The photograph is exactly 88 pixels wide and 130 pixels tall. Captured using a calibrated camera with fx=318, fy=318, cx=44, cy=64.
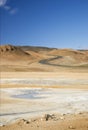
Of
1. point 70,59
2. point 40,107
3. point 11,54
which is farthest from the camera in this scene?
point 70,59

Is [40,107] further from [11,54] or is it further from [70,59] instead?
[70,59]

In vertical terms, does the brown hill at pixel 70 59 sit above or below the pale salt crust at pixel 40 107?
above

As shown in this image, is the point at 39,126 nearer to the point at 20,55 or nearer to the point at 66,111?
the point at 66,111

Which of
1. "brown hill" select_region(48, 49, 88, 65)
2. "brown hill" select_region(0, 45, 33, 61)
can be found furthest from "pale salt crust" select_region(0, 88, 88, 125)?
"brown hill" select_region(48, 49, 88, 65)

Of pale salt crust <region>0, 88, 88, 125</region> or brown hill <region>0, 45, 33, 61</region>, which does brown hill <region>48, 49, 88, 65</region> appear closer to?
brown hill <region>0, 45, 33, 61</region>

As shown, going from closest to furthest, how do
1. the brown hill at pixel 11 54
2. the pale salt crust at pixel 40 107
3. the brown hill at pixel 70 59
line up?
the pale salt crust at pixel 40 107, the brown hill at pixel 11 54, the brown hill at pixel 70 59

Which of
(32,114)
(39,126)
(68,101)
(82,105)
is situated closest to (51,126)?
(39,126)

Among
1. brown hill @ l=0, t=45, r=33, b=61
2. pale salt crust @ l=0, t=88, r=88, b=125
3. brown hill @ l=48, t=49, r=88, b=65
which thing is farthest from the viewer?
brown hill @ l=48, t=49, r=88, b=65

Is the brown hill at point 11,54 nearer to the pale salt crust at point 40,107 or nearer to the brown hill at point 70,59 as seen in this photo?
the brown hill at point 70,59

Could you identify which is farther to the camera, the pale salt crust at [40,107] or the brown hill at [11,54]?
the brown hill at [11,54]

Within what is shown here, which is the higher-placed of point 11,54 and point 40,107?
point 11,54

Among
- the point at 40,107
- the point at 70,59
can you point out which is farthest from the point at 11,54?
the point at 40,107

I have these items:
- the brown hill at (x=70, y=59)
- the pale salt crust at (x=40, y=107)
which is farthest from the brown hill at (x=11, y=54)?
the pale salt crust at (x=40, y=107)

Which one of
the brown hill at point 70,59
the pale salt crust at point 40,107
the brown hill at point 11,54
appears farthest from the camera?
the brown hill at point 70,59
